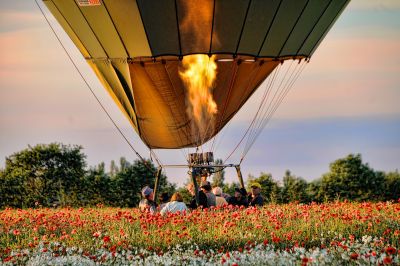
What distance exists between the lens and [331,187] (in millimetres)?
20969

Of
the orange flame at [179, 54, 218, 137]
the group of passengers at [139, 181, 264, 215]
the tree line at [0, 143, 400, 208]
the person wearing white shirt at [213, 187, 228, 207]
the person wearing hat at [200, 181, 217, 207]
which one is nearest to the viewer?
the group of passengers at [139, 181, 264, 215]

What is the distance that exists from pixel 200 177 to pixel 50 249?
740 cm

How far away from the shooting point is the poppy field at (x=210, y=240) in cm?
744

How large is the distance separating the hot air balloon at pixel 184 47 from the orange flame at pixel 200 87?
30 millimetres

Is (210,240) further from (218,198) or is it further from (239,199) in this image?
(239,199)

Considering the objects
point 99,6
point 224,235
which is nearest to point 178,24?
point 99,6

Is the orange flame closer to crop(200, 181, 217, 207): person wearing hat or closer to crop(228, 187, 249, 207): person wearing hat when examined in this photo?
crop(228, 187, 249, 207): person wearing hat

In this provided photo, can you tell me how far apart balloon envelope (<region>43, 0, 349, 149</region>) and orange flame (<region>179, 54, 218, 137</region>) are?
198mm

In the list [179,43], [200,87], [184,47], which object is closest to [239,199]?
[200,87]

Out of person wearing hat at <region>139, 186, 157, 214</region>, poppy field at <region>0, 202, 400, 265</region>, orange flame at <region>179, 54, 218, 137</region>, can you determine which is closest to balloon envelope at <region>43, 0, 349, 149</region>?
orange flame at <region>179, 54, 218, 137</region>

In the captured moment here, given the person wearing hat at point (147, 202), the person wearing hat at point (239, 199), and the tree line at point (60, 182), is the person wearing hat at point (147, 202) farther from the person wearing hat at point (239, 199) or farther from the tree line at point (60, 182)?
the tree line at point (60, 182)

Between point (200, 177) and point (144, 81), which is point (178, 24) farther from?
point (200, 177)

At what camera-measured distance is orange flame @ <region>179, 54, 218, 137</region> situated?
48.2 feet

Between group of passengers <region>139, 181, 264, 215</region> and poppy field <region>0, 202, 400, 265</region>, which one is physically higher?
group of passengers <region>139, 181, 264, 215</region>
